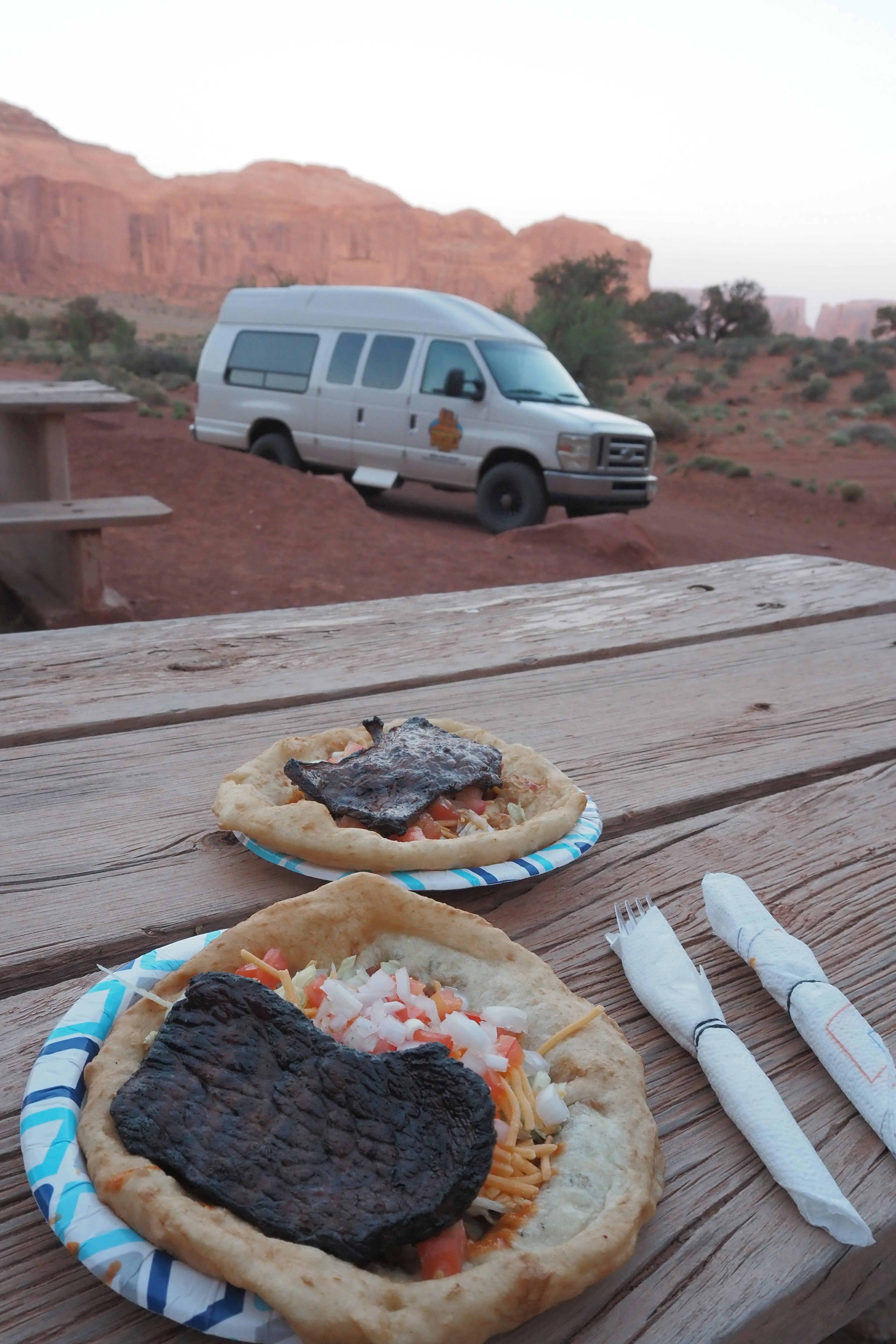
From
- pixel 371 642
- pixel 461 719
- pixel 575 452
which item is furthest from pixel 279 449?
pixel 461 719

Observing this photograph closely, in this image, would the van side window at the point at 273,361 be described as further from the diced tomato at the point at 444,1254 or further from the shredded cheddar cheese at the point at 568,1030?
the diced tomato at the point at 444,1254

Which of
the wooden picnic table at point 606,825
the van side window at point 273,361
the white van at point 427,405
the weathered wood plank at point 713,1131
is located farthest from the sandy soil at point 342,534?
the weathered wood plank at point 713,1131

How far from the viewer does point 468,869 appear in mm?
1384

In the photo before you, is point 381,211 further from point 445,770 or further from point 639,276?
point 445,770

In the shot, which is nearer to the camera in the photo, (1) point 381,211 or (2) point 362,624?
(2) point 362,624

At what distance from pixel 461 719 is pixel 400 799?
2.11ft

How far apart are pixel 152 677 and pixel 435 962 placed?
1.35m

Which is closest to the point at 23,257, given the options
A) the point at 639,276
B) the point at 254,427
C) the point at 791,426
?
the point at 639,276

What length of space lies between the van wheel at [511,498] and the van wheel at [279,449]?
2.75 metres

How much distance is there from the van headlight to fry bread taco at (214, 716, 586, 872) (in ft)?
33.2

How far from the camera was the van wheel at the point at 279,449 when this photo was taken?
1352cm

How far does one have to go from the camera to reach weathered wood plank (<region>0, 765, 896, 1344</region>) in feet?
2.71

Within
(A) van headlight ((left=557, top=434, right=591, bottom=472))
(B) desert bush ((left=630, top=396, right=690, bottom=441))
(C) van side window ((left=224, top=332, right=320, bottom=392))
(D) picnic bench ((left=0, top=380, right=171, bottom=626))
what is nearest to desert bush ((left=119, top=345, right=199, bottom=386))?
(B) desert bush ((left=630, top=396, right=690, bottom=441))

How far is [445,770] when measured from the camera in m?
1.57
